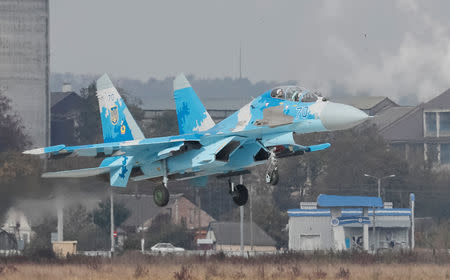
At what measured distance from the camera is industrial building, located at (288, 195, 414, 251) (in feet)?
237

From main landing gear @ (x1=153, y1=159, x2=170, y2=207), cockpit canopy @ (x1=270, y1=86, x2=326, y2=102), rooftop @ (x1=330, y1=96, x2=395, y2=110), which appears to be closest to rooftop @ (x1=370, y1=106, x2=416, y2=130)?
rooftop @ (x1=330, y1=96, x2=395, y2=110)

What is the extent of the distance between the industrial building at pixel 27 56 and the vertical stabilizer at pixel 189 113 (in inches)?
2163

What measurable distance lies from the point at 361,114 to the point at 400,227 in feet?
154

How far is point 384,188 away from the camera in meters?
92.0

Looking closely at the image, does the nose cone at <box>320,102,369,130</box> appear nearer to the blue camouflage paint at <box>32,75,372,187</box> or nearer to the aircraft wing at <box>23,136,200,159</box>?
the blue camouflage paint at <box>32,75,372,187</box>

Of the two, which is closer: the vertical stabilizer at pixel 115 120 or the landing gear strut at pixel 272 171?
the landing gear strut at pixel 272 171

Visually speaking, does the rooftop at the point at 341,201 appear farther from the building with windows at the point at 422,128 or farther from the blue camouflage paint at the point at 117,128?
the building with windows at the point at 422,128

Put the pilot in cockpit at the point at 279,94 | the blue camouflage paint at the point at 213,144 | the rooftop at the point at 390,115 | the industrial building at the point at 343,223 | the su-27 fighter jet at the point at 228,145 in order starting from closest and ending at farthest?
the su-27 fighter jet at the point at 228,145 → the blue camouflage paint at the point at 213,144 → the pilot in cockpit at the point at 279,94 → the industrial building at the point at 343,223 → the rooftop at the point at 390,115

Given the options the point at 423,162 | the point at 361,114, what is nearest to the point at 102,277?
the point at 361,114

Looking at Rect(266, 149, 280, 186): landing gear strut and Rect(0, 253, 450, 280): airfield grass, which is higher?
Rect(266, 149, 280, 186): landing gear strut

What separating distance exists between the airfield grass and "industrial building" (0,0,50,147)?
46972 millimetres

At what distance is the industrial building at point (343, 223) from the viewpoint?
7219cm

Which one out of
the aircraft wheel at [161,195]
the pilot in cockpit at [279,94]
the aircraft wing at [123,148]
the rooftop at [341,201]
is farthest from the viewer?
the rooftop at [341,201]

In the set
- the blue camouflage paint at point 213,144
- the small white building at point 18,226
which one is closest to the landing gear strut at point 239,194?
the blue camouflage paint at point 213,144
